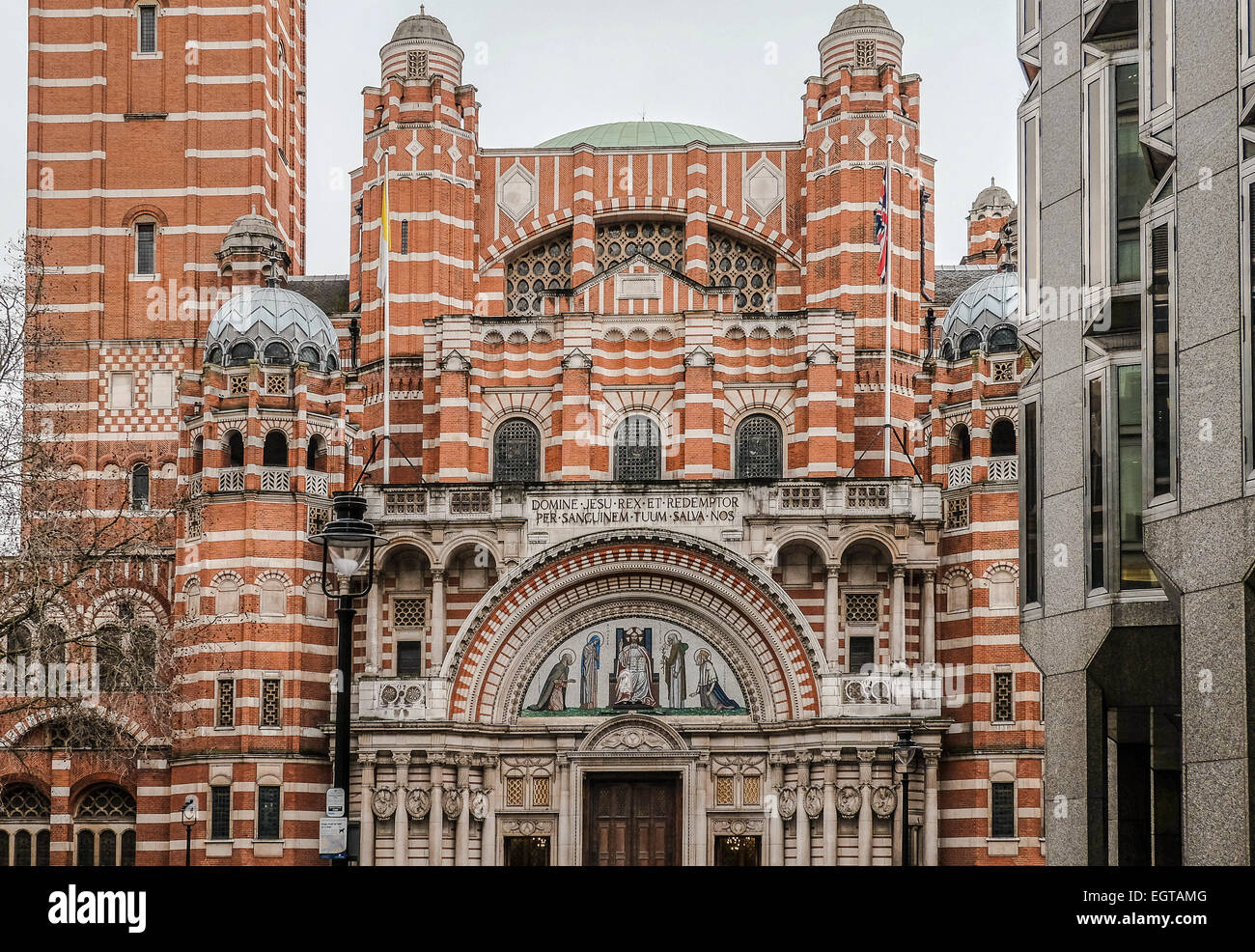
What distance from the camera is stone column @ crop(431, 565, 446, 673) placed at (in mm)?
52156

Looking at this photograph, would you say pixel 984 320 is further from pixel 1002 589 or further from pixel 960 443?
pixel 1002 589

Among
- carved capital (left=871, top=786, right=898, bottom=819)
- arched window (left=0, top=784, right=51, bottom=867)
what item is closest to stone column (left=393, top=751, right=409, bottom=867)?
arched window (left=0, top=784, right=51, bottom=867)

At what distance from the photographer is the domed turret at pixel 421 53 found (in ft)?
190

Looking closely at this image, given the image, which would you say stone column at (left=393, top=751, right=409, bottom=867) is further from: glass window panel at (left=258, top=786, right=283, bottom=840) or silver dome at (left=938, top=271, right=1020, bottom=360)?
silver dome at (left=938, top=271, right=1020, bottom=360)

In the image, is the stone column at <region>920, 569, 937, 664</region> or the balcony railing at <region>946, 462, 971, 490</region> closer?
the stone column at <region>920, 569, 937, 664</region>

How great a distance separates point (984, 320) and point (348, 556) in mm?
32862

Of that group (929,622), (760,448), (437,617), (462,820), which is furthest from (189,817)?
(929,622)

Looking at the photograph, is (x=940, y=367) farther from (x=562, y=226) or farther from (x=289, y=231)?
(x=289, y=231)

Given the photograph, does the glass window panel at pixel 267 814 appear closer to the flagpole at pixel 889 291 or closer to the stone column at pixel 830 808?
the stone column at pixel 830 808

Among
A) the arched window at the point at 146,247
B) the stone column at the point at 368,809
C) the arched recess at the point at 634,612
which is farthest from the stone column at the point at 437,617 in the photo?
the arched window at the point at 146,247
